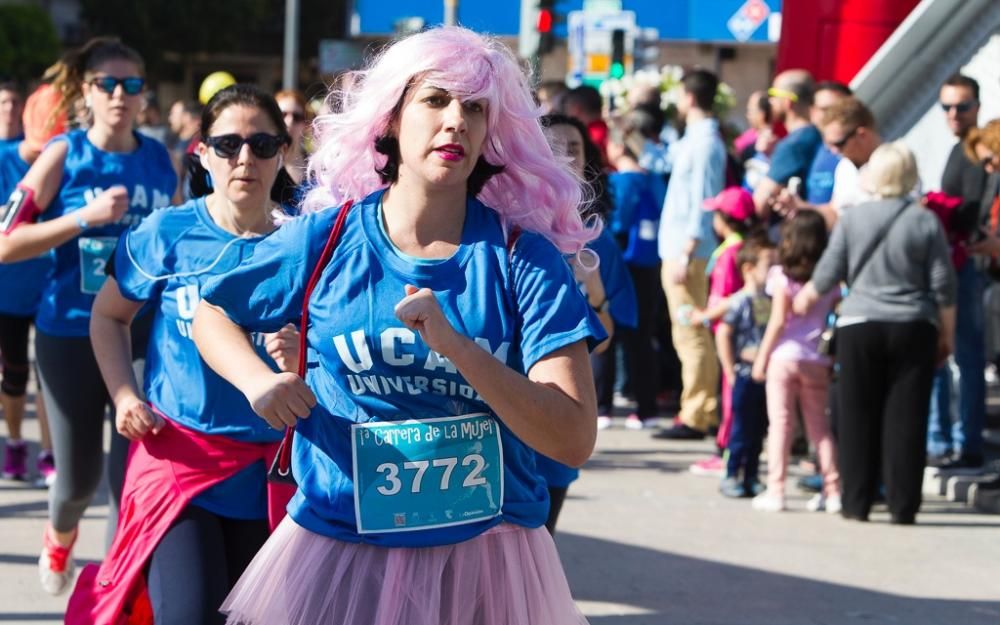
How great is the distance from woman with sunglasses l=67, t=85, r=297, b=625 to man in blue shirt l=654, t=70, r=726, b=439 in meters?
6.04

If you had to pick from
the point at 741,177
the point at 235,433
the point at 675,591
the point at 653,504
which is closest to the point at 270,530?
the point at 235,433

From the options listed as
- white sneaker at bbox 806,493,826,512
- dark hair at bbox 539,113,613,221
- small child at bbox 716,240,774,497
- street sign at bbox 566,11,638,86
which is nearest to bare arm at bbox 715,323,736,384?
small child at bbox 716,240,774,497

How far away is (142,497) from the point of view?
427 centimetres

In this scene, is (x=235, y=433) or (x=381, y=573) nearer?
(x=381, y=573)

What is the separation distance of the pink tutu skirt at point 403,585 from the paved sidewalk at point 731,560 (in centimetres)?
286

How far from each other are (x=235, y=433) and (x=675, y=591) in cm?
287

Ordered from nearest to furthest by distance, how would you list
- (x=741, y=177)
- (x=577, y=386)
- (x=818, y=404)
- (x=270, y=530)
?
(x=577, y=386) → (x=270, y=530) → (x=818, y=404) → (x=741, y=177)

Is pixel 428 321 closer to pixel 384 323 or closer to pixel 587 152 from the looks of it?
pixel 384 323

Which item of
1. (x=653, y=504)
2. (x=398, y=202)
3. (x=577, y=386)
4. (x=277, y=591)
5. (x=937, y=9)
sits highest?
(x=937, y=9)

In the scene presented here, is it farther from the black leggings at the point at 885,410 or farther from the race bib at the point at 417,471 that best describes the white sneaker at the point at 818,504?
the race bib at the point at 417,471

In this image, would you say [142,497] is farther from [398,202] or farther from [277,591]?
[398,202]

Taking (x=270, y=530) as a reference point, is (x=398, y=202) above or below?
above

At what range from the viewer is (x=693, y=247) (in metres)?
10.5

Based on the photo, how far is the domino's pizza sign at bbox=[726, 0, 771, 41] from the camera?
131 ft
